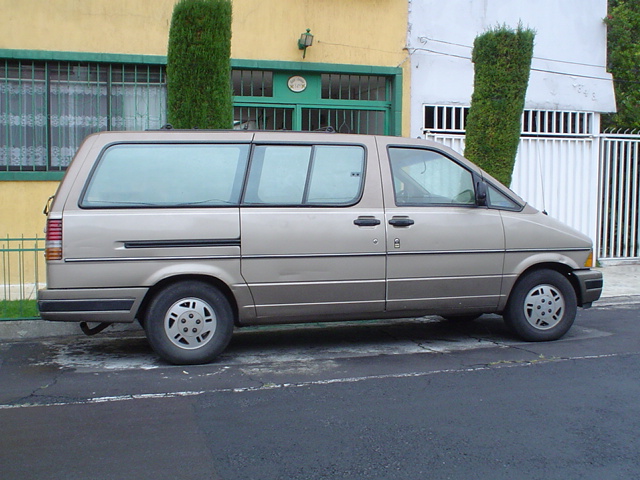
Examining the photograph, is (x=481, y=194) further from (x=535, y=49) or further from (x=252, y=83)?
(x=535, y=49)

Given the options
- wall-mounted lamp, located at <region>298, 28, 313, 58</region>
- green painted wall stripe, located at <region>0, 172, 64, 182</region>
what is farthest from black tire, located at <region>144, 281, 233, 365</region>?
wall-mounted lamp, located at <region>298, 28, 313, 58</region>

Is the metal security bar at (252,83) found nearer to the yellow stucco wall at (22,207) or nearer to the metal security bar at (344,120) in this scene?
the metal security bar at (344,120)

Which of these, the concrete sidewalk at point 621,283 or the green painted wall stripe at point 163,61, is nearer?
the concrete sidewalk at point 621,283

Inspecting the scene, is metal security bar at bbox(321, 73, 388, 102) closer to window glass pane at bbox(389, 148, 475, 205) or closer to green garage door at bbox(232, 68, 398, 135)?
green garage door at bbox(232, 68, 398, 135)

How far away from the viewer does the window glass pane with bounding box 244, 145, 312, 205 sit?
20.6 feet

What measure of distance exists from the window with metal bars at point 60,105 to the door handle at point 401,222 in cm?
610

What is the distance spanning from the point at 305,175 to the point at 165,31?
575cm

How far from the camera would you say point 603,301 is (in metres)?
10.1

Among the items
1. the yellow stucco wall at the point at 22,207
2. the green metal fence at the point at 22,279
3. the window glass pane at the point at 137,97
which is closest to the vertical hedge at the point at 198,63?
the green metal fence at the point at 22,279

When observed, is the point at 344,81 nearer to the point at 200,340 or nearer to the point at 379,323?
the point at 379,323

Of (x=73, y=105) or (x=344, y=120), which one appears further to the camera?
(x=344, y=120)

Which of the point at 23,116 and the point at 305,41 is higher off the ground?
the point at 305,41

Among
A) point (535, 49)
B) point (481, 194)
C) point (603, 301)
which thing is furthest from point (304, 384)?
point (535, 49)

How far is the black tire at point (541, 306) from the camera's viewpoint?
6.94 meters
